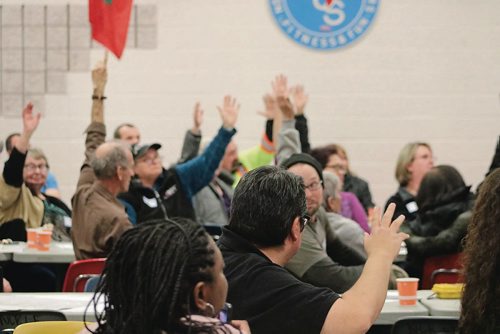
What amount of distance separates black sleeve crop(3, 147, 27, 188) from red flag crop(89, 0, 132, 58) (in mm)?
1507

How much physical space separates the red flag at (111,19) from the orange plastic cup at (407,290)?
3.58 m

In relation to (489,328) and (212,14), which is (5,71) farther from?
(489,328)

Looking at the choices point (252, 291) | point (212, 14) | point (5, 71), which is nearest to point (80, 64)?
point (5, 71)

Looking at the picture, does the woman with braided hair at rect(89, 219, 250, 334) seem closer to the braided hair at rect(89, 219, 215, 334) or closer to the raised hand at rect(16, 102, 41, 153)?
the braided hair at rect(89, 219, 215, 334)

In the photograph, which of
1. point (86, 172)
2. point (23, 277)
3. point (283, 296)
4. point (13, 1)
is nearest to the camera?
point (283, 296)

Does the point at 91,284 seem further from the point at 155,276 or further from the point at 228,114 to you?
the point at 155,276

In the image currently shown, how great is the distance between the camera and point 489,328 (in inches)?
112

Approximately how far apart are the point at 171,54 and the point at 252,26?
0.76m

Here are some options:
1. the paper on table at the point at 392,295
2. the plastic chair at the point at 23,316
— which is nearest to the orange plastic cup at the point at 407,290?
the paper on table at the point at 392,295

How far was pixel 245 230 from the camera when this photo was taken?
9.43ft

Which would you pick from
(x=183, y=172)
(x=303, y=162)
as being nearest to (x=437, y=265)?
(x=303, y=162)

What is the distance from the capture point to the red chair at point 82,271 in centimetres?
493

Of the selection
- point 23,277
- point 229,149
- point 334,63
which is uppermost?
point 334,63

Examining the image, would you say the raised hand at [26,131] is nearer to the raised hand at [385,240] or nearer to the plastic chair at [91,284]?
the plastic chair at [91,284]
